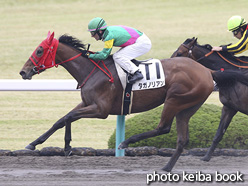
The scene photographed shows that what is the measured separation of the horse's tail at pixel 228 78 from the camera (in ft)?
21.4

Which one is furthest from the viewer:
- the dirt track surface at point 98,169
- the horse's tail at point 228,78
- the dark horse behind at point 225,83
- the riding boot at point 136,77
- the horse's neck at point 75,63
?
the dark horse behind at point 225,83

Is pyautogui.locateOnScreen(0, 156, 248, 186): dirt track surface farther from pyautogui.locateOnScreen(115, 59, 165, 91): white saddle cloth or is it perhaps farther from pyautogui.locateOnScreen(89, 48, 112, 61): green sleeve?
pyautogui.locateOnScreen(89, 48, 112, 61): green sleeve

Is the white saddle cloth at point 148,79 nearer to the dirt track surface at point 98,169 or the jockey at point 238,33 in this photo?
the dirt track surface at point 98,169

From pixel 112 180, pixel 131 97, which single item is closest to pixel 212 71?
pixel 131 97

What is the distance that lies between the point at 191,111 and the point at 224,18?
15.2 meters

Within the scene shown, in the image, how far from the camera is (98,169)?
6.23 metres

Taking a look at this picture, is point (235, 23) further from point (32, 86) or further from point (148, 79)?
point (32, 86)

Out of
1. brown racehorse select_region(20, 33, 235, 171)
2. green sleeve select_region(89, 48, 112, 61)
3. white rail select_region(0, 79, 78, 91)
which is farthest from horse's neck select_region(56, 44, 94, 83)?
white rail select_region(0, 79, 78, 91)

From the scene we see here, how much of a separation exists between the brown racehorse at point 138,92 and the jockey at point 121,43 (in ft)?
0.53

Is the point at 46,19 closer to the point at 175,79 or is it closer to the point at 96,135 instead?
the point at 96,135

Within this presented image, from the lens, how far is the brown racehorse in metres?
6.23

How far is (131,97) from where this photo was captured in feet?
20.6

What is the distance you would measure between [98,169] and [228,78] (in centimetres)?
181

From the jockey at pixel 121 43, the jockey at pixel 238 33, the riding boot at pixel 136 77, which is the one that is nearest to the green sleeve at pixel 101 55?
the jockey at pixel 121 43
